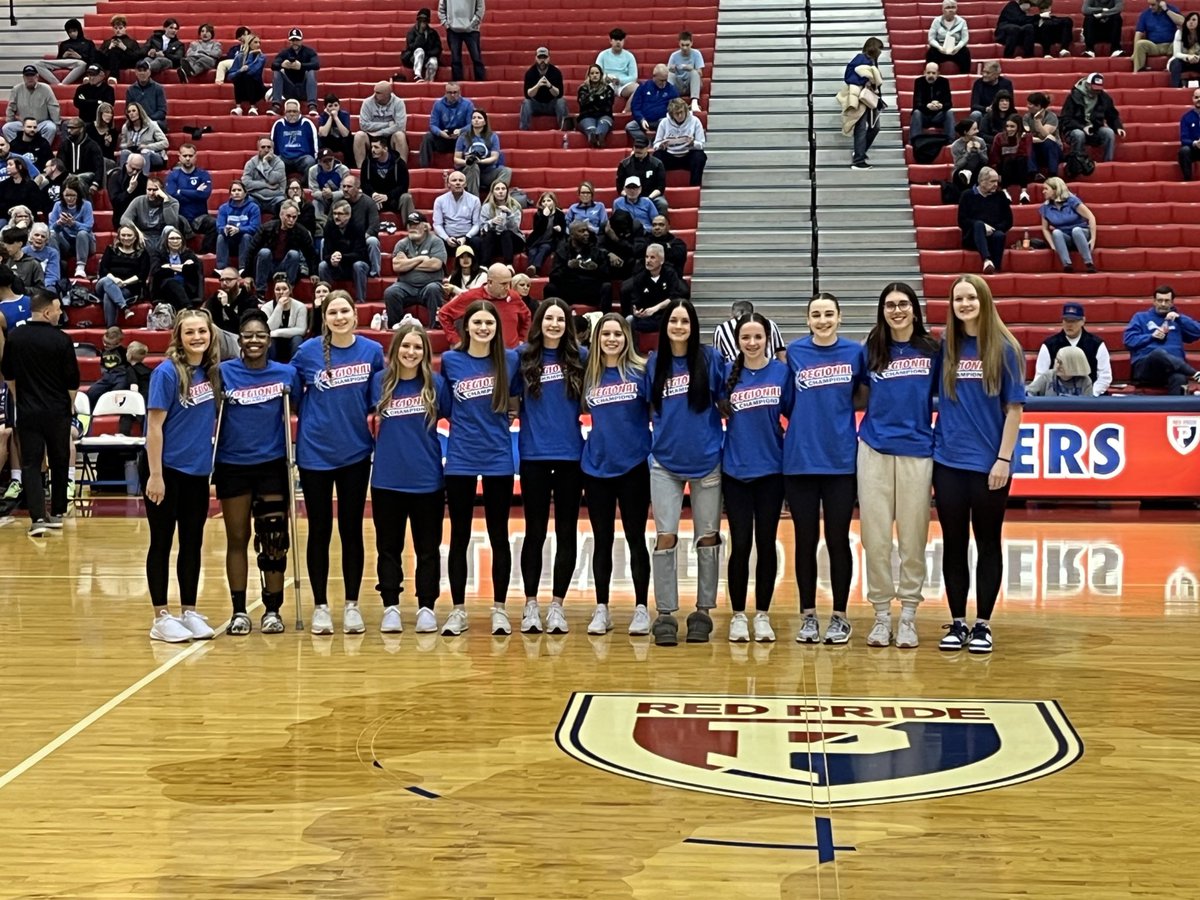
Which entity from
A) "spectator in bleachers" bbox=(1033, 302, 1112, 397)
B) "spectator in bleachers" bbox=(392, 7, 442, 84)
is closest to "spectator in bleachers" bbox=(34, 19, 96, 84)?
"spectator in bleachers" bbox=(392, 7, 442, 84)

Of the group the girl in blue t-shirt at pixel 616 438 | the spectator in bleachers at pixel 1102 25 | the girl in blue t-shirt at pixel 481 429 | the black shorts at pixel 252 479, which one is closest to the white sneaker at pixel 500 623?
the girl in blue t-shirt at pixel 481 429

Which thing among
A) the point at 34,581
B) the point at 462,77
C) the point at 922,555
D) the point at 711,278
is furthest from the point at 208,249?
the point at 922,555

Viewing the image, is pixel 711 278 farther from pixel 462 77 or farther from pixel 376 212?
pixel 462 77

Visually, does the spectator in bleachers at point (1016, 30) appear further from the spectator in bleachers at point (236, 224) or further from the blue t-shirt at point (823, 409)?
the blue t-shirt at point (823, 409)

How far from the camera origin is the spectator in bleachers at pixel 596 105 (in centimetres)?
1856

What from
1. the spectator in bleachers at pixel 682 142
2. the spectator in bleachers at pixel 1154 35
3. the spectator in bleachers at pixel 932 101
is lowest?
the spectator in bleachers at pixel 682 142

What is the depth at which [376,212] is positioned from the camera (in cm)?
1652

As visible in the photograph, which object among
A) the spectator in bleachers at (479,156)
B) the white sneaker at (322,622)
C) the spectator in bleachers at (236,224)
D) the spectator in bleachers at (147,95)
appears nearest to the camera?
the white sneaker at (322,622)

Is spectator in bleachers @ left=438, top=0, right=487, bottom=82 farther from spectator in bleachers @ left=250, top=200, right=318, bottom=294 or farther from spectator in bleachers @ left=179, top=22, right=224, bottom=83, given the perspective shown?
spectator in bleachers @ left=250, top=200, right=318, bottom=294

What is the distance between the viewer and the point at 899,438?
23.3 ft

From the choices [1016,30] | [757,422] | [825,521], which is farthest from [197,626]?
[1016,30]

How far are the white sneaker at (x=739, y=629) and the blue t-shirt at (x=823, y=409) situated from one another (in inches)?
31.5

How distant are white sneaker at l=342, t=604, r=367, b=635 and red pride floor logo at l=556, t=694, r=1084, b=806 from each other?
180 cm

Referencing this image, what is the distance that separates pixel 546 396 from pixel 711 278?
963cm
